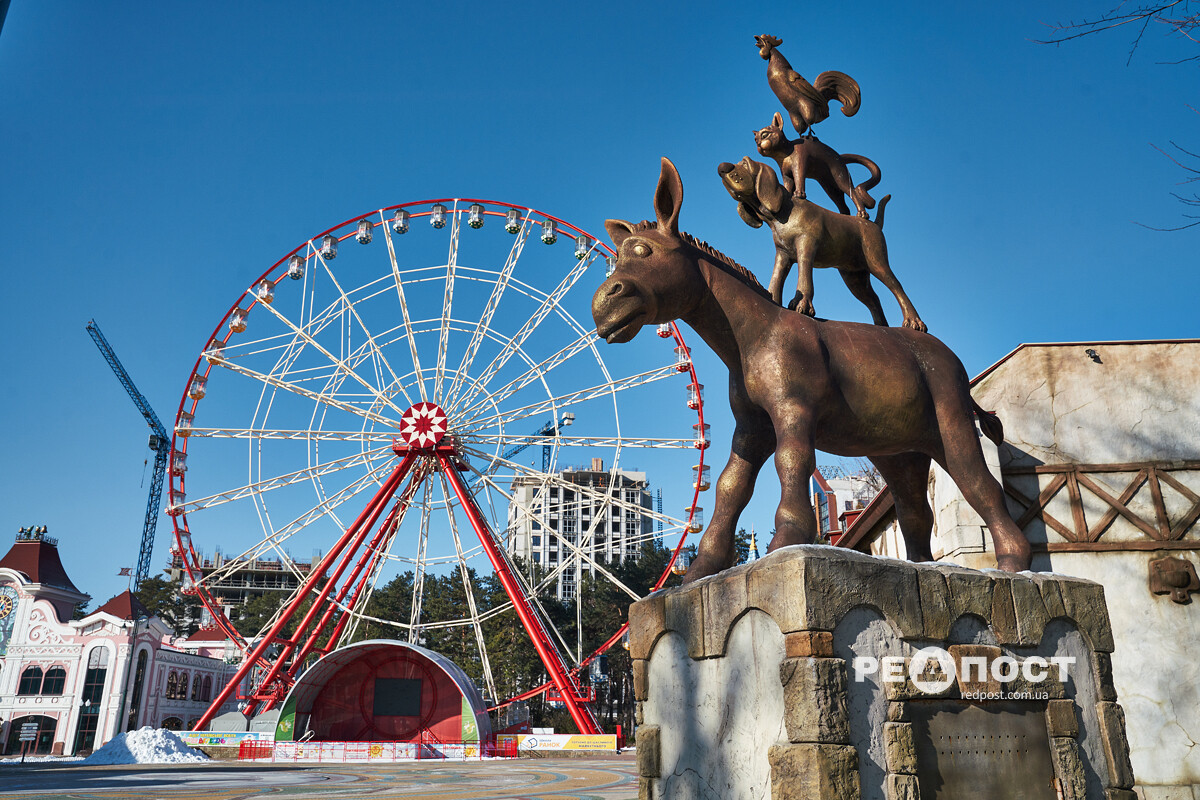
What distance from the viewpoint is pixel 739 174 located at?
215 inches

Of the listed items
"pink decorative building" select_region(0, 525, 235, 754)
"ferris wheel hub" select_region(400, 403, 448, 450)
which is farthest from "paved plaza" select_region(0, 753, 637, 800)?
"pink decorative building" select_region(0, 525, 235, 754)

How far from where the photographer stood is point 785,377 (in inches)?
181

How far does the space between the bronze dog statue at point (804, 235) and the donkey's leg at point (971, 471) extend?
674mm

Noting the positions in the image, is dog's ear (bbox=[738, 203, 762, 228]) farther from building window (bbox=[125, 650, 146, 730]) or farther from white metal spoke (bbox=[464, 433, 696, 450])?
building window (bbox=[125, 650, 146, 730])

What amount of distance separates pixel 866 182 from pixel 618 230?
7.44 feet

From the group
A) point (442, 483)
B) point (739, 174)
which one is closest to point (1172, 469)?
point (739, 174)

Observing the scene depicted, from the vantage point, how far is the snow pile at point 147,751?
21.4 meters

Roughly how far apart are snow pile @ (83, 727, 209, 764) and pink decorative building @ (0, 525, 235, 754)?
1497 cm

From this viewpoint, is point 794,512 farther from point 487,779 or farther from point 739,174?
point 487,779

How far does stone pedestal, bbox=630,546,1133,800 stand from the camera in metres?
3.74

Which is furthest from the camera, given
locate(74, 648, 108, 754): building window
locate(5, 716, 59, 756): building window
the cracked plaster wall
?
locate(74, 648, 108, 754): building window

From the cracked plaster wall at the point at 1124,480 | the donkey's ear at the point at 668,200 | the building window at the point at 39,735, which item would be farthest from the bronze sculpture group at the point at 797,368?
the building window at the point at 39,735

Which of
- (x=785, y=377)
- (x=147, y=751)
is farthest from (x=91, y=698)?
(x=785, y=377)

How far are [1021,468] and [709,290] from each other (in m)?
5.17
